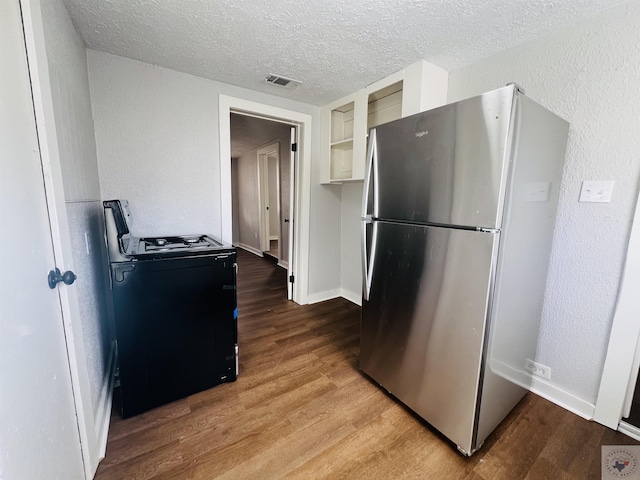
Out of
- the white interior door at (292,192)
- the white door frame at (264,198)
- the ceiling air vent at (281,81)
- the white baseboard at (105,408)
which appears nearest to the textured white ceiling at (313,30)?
the ceiling air vent at (281,81)

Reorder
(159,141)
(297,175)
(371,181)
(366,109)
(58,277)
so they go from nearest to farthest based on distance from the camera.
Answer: (58,277), (371,181), (159,141), (366,109), (297,175)

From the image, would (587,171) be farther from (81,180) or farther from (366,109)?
(81,180)

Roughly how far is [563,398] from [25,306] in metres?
2.66

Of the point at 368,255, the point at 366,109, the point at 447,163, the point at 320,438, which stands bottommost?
the point at 320,438

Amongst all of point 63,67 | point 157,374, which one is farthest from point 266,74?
point 157,374

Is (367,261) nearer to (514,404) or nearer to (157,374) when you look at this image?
(514,404)

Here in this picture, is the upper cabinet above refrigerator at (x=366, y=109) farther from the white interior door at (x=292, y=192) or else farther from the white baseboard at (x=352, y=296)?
the white baseboard at (x=352, y=296)

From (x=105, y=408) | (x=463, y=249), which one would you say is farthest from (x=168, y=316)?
(x=463, y=249)

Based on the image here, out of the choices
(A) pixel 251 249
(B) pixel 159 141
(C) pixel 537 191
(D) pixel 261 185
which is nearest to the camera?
(C) pixel 537 191

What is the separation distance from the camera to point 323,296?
3377 mm

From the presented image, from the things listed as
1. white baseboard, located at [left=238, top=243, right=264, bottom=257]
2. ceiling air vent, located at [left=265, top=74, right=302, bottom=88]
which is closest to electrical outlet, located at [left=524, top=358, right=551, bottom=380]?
ceiling air vent, located at [left=265, top=74, right=302, bottom=88]

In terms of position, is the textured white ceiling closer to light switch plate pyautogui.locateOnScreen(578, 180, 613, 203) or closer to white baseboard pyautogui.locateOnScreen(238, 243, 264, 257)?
light switch plate pyautogui.locateOnScreen(578, 180, 613, 203)

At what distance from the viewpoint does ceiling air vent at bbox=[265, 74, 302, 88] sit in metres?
2.22

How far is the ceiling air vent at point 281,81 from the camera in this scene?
2.22 meters
